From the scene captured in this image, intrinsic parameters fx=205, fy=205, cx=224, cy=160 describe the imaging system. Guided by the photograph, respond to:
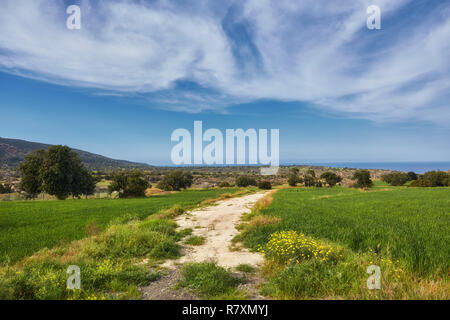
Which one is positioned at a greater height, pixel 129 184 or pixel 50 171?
pixel 50 171

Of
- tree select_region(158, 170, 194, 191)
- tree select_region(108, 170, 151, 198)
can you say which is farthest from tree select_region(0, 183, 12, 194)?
tree select_region(158, 170, 194, 191)

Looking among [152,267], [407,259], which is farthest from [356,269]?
[152,267]

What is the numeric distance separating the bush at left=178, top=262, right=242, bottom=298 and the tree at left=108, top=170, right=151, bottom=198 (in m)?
41.6

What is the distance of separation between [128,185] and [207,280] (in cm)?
4341

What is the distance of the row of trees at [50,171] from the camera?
38219 mm

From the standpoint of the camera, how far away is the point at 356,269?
5.16 meters

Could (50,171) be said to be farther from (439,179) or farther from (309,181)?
(439,179)

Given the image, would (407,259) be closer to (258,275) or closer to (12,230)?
(258,275)

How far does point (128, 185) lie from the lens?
143 ft

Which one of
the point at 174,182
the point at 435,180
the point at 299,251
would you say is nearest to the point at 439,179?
the point at 435,180

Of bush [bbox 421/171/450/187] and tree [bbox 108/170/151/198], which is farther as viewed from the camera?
bush [bbox 421/171/450/187]

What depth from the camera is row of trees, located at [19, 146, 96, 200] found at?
3822cm

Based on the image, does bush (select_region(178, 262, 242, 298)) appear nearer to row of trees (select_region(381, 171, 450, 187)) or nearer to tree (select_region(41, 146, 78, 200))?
tree (select_region(41, 146, 78, 200))
